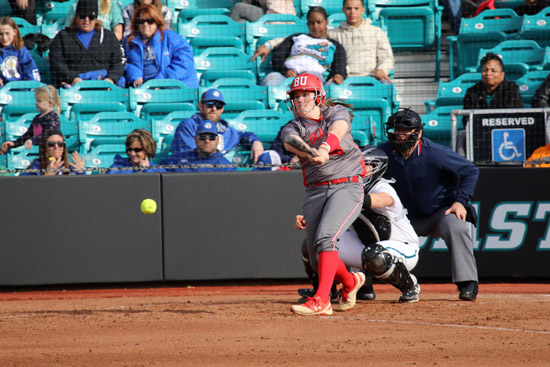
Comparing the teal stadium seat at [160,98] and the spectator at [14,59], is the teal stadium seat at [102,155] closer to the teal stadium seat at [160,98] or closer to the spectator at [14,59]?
the teal stadium seat at [160,98]

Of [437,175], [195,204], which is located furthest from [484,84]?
[195,204]

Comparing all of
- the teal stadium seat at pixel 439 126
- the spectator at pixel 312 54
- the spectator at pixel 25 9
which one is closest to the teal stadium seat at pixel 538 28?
the teal stadium seat at pixel 439 126

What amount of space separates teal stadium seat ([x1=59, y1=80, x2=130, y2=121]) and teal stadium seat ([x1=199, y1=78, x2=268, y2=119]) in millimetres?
1067

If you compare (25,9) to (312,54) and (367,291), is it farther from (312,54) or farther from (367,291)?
(367,291)

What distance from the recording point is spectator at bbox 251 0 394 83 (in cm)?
993

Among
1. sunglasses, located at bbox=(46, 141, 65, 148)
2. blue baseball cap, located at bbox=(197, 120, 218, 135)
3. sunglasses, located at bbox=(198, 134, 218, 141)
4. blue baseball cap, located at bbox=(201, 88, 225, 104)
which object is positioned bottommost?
sunglasses, located at bbox=(46, 141, 65, 148)

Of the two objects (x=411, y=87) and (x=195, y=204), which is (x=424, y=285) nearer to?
(x=195, y=204)

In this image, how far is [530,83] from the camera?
9.28 m

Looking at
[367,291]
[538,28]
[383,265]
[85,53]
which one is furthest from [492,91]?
[85,53]

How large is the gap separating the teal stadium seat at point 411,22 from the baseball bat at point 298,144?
247 inches

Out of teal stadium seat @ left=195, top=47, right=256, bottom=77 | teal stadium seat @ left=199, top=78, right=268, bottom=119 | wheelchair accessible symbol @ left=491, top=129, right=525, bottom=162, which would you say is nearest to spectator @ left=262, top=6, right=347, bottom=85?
teal stadium seat @ left=199, top=78, right=268, bottom=119

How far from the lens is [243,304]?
20.7 feet

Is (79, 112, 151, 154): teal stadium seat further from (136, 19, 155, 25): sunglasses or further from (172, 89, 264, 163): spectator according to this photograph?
(136, 19, 155, 25): sunglasses

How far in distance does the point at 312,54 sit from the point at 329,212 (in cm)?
491
